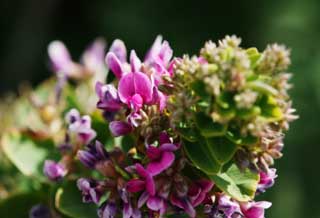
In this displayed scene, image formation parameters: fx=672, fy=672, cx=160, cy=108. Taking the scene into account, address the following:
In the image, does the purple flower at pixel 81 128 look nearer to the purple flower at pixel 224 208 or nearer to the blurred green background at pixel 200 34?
the purple flower at pixel 224 208

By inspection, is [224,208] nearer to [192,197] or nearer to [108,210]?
[192,197]

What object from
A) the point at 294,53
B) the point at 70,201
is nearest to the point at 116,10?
the point at 294,53

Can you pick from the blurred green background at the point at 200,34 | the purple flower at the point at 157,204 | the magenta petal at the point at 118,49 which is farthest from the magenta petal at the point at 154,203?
the blurred green background at the point at 200,34

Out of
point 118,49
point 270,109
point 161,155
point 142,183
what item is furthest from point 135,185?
point 118,49

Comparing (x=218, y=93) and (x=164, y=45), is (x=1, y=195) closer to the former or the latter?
(x=164, y=45)

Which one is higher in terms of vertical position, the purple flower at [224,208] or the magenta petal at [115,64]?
the magenta petal at [115,64]

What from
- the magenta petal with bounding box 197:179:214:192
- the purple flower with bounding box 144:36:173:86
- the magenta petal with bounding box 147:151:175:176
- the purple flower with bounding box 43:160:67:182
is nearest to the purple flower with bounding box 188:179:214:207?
the magenta petal with bounding box 197:179:214:192
